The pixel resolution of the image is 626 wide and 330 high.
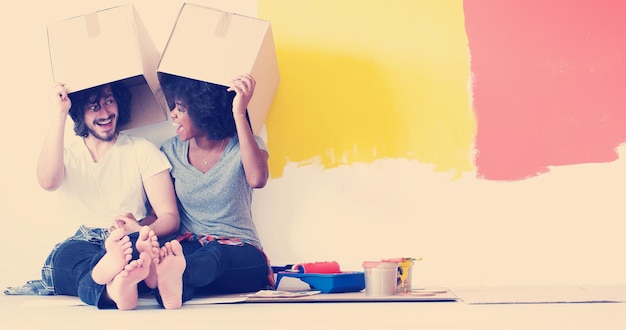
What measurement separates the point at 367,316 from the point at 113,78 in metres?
0.87

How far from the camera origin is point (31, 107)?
7.33 feet

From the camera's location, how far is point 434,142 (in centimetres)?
213

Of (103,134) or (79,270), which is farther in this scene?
(103,134)

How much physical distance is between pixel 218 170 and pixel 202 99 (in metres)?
0.19

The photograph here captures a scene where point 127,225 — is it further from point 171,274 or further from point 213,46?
point 213,46

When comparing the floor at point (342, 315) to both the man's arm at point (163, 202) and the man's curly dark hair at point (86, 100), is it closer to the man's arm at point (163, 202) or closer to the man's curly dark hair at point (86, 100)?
the man's arm at point (163, 202)

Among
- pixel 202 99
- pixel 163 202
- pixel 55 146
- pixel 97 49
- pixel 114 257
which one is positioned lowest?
pixel 114 257

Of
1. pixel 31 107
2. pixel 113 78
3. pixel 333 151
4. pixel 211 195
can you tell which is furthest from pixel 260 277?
pixel 31 107

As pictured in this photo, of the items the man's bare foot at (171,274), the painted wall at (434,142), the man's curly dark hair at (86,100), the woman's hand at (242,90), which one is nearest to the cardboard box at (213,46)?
the woman's hand at (242,90)

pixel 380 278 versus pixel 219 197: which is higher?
pixel 219 197

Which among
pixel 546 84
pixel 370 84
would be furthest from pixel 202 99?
pixel 546 84

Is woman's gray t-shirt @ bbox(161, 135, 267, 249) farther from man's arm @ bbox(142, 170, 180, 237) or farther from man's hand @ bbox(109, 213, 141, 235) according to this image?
man's hand @ bbox(109, 213, 141, 235)

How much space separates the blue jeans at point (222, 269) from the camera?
1641 mm

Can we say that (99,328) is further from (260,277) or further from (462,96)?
(462,96)
